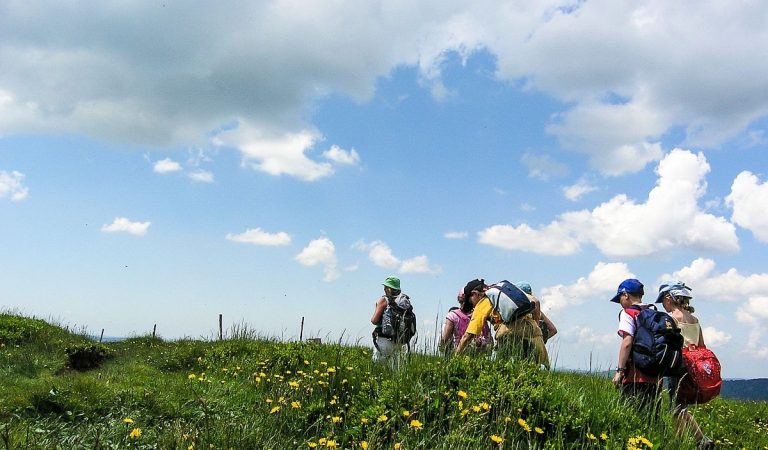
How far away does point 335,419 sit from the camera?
5.20 meters

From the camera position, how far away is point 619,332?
6.45 meters

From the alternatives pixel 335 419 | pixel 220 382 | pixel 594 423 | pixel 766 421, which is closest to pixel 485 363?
pixel 594 423

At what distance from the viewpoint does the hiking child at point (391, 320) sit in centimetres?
903

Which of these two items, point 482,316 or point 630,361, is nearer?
point 630,361

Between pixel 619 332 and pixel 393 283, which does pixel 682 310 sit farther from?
pixel 393 283

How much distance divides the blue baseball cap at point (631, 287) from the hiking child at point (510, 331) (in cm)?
106

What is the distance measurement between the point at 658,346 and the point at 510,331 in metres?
1.69

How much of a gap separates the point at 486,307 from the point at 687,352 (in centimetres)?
238

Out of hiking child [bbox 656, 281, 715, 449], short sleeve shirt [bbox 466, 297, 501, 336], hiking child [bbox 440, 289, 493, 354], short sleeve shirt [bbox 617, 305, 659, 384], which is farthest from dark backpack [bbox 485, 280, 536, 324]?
hiking child [bbox 656, 281, 715, 449]

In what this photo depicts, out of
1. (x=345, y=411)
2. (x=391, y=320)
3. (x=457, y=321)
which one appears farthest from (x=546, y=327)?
(x=345, y=411)

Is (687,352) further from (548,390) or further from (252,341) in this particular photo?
(252,341)

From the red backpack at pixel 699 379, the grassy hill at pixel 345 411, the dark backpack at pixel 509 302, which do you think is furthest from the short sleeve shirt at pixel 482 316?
the red backpack at pixel 699 379

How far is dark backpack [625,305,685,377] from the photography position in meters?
6.13

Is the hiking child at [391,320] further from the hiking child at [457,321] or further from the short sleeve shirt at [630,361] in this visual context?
the short sleeve shirt at [630,361]
